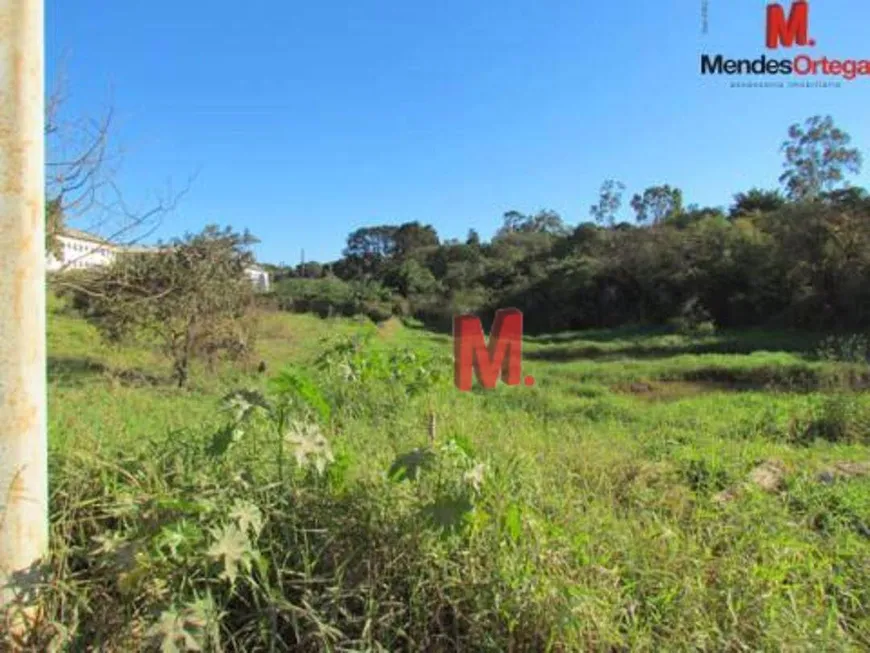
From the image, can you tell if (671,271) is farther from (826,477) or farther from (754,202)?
(826,477)

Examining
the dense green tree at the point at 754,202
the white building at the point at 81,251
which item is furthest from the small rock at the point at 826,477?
the dense green tree at the point at 754,202

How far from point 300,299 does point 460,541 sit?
88.1 ft

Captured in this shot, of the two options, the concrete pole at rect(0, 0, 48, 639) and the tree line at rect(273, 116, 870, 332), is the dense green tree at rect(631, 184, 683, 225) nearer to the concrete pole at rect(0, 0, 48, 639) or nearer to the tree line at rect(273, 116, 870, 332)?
the tree line at rect(273, 116, 870, 332)

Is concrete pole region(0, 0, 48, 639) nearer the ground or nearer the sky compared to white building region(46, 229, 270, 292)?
nearer the ground

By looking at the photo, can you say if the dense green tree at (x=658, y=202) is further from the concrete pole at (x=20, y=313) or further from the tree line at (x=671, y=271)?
the concrete pole at (x=20, y=313)

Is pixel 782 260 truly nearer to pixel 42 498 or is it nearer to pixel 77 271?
pixel 77 271
